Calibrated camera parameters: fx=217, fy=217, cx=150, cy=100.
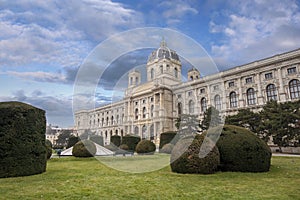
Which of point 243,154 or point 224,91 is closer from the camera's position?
point 243,154

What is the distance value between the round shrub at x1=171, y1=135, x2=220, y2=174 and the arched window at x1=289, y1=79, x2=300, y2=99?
33.4 m

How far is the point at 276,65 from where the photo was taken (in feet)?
124

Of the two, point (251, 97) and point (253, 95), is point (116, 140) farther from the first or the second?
point (253, 95)

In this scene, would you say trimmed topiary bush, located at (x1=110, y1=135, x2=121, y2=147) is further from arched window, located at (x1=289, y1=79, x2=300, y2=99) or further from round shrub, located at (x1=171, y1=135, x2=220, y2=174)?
arched window, located at (x1=289, y1=79, x2=300, y2=99)

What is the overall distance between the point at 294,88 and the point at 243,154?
32771mm

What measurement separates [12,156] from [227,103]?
134 feet

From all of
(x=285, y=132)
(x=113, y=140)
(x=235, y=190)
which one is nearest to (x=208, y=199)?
(x=235, y=190)

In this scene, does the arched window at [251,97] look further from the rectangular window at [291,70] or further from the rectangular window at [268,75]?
the rectangular window at [291,70]

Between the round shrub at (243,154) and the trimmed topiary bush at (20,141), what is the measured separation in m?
8.08

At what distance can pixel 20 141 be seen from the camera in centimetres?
894

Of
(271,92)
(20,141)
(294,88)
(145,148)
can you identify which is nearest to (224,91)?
(271,92)

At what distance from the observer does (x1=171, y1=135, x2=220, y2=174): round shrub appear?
8805mm

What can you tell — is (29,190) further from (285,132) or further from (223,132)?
(285,132)

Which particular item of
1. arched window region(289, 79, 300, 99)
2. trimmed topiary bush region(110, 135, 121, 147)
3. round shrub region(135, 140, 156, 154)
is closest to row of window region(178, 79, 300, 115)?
arched window region(289, 79, 300, 99)
